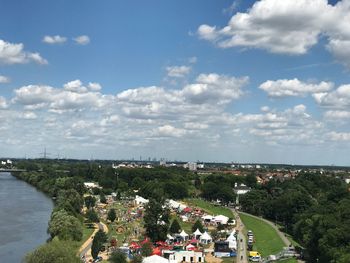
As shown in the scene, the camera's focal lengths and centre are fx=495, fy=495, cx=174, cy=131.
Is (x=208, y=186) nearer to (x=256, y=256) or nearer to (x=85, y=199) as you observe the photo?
(x=85, y=199)

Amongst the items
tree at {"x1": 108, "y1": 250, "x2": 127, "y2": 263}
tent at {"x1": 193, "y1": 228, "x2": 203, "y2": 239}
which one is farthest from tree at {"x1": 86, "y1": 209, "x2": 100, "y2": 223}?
tree at {"x1": 108, "y1": 250, "x2": 127, "y2": 263}

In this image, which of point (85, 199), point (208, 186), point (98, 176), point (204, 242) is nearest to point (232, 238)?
point (204, 242)

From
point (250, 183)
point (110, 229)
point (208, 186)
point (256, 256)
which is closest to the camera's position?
point (256, 256)

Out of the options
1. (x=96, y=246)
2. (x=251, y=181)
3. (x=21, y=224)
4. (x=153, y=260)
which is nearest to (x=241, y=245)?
(x=153, y=260)

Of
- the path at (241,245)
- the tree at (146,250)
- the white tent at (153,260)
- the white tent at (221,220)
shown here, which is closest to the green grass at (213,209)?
the path at (241,245)

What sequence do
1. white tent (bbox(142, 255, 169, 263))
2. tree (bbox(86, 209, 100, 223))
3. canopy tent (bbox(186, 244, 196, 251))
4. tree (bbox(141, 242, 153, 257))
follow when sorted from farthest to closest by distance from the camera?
1. tree (bbox(86, 209, 100, 223))
2. canopy tent (bbox(186, 244, 196, 251))
3. tree (bbox(141, 242, 153, 257))
4. white tent (bbox(142, 255, 169, 263))

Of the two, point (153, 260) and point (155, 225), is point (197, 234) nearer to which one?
point (155, 225)

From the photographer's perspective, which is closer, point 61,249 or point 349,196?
point 61,249

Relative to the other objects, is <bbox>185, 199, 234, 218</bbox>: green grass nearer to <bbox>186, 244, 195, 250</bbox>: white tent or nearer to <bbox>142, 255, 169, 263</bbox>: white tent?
<bbox>186, 244, 195, 250</bbox>: white tent
